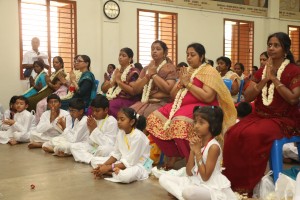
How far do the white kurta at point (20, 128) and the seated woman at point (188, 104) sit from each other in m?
2.44

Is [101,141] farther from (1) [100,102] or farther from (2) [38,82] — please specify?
(2) [38,82]

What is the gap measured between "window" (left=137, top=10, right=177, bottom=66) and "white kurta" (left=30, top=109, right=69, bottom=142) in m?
4.26

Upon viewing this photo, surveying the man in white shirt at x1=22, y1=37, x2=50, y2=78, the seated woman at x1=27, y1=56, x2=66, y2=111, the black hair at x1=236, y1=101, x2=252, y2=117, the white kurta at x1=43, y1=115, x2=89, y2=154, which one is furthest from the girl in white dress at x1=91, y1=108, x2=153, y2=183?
the man in white shirt at x1=22, y1=37, x2=50, y2=78

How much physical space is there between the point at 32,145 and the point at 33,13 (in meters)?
3.69

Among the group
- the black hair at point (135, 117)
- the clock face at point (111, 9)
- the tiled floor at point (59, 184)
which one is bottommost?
the tiled floor at point (59, 184)

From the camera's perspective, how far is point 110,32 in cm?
855

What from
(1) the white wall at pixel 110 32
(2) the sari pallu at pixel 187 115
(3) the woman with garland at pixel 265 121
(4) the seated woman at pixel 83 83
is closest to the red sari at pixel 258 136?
(3) the woman with garland at pixel 265 121

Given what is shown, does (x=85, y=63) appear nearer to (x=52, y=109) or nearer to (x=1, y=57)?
(x=52, y=109)

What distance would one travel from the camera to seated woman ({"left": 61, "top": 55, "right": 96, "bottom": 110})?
17.5ft

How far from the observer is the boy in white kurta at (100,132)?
13.4 ft

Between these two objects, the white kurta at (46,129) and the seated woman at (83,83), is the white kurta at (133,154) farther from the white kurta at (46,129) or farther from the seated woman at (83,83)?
the seated woman at (83,83)

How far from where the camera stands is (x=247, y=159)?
2.97 meters

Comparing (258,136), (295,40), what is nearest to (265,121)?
(258,136)

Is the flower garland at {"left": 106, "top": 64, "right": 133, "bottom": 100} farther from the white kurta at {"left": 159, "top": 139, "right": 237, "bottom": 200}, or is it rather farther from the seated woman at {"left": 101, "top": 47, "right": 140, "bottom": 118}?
the white kurta at {"left": 159, "top": 139, "right": 237, "bottom": 200}
